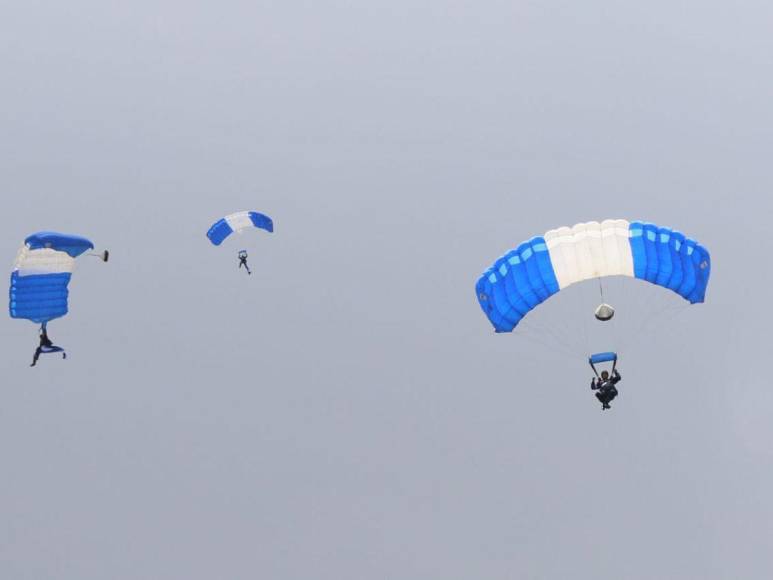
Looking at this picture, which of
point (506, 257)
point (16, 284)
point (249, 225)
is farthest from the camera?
point (249, 225)

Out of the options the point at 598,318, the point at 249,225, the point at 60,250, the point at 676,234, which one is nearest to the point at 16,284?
the point at 60,250

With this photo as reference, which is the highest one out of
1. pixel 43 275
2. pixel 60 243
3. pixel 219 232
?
pixel 219 232

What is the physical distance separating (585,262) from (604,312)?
182 cm

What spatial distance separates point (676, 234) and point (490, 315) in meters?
4.95

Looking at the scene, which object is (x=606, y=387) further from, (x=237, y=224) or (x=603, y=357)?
(x=237, y=224)

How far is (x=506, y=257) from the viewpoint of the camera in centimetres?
2311

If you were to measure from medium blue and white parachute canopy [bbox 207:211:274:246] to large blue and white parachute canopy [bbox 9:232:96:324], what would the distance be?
11013 mm

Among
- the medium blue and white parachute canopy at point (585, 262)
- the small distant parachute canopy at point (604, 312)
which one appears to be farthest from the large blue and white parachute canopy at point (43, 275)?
the small distant parachute canopy at point (604, 312)

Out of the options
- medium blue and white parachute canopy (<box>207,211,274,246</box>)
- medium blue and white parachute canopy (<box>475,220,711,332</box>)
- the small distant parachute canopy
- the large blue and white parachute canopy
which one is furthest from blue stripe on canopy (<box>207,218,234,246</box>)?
the small distant parachute canopy

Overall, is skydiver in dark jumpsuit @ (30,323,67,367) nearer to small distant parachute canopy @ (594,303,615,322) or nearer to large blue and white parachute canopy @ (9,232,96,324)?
large blue and white parachute canopy @ (9,232,96,324)

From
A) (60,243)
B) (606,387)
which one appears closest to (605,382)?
(606,387)

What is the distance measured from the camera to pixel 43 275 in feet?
93.4

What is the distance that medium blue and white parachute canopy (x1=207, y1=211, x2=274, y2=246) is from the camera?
39812 millimetres

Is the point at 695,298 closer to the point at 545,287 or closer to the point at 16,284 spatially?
the point at 545,287
